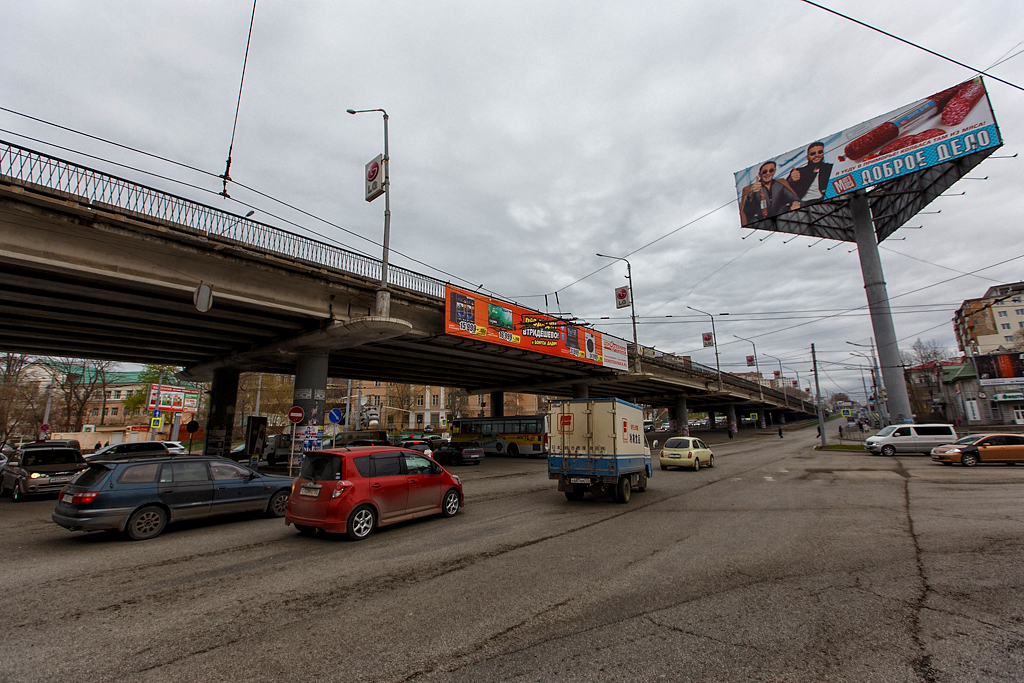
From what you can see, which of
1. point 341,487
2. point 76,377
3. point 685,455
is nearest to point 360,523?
point 341,487

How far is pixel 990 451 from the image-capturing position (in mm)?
19656

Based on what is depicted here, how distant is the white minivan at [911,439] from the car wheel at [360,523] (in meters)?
31.3

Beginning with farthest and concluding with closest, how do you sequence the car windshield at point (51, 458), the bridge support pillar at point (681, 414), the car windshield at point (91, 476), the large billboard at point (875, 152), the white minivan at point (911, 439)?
the bridge support pillar at point (681, 414)
the large billboard at point (875, 152)
the white minivan at point (911, 439)
the car windshield at point (51, 458)
the car windshield at point (91, 476)

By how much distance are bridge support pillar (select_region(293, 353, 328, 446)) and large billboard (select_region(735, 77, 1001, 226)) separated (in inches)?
1442

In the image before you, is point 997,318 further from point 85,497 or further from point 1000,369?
point 85,497

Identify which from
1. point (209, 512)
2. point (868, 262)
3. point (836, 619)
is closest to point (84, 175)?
point (209, 512)

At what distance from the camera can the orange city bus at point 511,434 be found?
33.3 metres

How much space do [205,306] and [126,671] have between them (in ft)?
40.2

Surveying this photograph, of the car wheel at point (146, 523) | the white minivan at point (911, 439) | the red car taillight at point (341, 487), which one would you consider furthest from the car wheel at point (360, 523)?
the white minivan at point (911, 439)

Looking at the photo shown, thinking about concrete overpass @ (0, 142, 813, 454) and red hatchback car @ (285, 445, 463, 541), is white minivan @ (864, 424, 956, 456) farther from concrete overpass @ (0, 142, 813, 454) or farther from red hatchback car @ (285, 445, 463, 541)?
red hatchback car @ (285, 445, 463, 541)

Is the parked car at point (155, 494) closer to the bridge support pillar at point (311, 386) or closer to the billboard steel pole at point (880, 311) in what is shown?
the bridge support pillar at point (311, 386)

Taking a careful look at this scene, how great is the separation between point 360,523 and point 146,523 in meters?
4.23

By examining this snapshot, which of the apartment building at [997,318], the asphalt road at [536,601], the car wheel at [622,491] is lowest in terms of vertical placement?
the asphalt road at [536,601]

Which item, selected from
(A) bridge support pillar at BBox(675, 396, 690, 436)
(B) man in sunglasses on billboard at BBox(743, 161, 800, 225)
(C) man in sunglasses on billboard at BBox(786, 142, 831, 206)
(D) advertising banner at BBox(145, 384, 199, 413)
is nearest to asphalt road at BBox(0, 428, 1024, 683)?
(D) advertising banner at BBox(145, 384, 199, 413)
